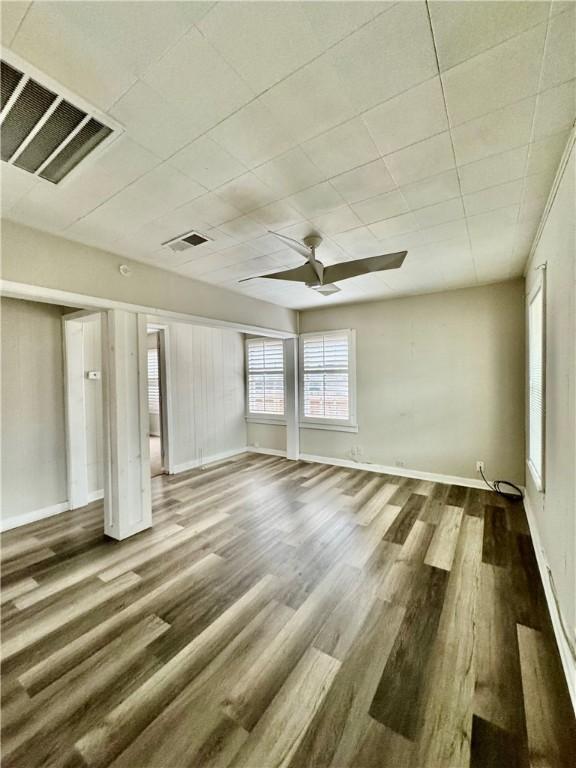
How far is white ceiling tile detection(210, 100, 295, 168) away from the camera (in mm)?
1372

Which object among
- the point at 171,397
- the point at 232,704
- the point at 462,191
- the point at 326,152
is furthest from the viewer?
the point at 171,397

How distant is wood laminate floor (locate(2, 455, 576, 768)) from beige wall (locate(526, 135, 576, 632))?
432 millimetres

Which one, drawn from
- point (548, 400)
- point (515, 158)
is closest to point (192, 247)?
point (515, 158)

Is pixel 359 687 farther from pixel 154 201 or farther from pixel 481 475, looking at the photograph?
pixel 481 475

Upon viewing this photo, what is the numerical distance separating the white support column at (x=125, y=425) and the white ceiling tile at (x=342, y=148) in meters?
2.26

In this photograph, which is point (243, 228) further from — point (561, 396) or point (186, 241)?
point (561, 396)

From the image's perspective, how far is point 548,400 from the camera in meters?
2.12

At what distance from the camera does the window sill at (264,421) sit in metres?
5.95

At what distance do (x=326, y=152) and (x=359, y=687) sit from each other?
2.70 metres

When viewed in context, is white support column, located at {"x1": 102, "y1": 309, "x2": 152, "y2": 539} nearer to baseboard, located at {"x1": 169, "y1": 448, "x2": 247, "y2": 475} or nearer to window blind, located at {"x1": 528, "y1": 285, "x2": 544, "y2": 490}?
baseboard, located at {"x1": 169, "y1": 448, "x2": 247, "y2": 475}

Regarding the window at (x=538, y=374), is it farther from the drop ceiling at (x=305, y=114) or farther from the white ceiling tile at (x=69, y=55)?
the white ceiling tile at (x=69, y=55)

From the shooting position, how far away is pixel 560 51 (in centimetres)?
110

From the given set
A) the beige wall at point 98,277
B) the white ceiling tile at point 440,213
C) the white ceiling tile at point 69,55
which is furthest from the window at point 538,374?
the beige wall at point 98,277

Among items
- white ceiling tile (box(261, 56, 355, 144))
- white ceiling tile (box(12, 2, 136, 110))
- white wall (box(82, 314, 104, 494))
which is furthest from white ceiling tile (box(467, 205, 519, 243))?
white wall (box(82, 314, 104, 494))
